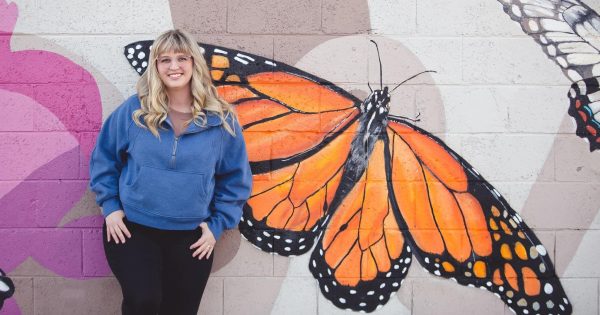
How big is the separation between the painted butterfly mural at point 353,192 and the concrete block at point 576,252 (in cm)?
16

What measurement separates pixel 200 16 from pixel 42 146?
1.03m

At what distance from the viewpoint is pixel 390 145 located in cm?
280

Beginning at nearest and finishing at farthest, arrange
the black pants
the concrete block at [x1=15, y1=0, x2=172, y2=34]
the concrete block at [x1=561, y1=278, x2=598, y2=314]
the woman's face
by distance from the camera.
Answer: the black pants < the woman's face < the concrete block at [x1=15, y1=0, x2=172, y2=34] < the concrete block at [x1=561, y1=278, x2=598, y2=314]

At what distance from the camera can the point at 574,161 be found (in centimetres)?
284

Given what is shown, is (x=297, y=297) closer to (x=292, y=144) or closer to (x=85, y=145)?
(x=292, y=144)

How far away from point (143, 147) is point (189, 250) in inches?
19.2

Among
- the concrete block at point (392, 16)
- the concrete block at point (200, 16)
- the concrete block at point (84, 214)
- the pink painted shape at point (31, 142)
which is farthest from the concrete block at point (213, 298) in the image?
the concrete block at point (392, 16)

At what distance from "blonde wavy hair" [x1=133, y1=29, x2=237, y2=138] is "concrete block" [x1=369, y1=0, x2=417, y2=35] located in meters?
0.89

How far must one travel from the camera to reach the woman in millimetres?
2318

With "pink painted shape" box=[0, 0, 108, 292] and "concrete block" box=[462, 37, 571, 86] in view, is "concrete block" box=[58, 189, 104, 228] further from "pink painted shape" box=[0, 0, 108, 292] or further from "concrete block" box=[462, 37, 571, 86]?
"concrete block" box=[462, 37, 571, 86]

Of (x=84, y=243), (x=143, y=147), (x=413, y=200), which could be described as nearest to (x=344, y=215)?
(x=413, y=200)

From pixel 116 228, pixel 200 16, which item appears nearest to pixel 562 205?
pixel 200 16

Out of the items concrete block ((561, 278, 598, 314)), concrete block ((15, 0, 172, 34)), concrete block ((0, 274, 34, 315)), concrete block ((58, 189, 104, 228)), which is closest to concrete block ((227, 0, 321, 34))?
concrete block ((15, 0, 172, 34))

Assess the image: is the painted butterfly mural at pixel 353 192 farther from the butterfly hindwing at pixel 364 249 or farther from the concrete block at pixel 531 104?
the concrete block at pixel 531 104
